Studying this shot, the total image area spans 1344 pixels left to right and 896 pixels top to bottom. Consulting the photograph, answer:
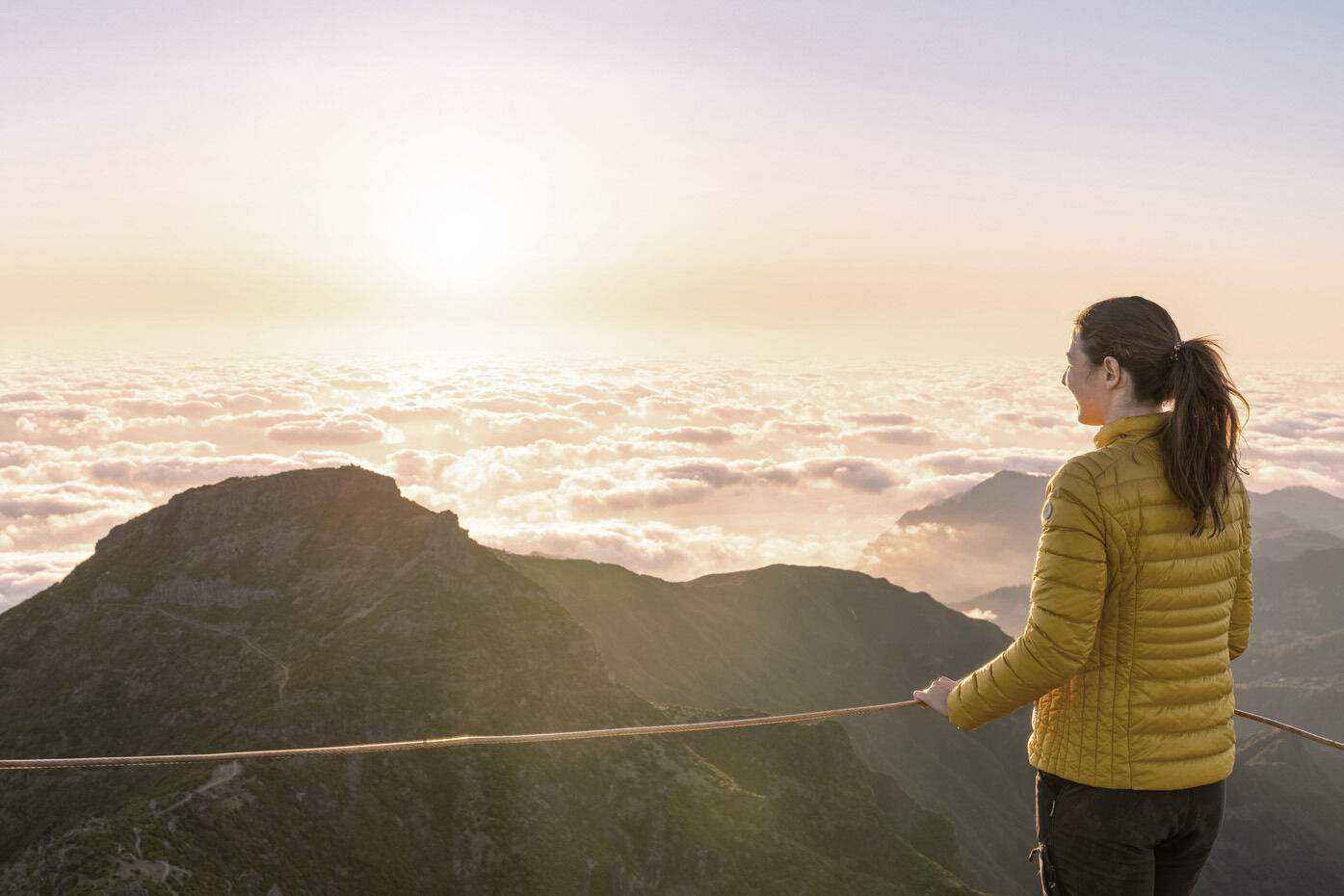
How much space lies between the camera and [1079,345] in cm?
521

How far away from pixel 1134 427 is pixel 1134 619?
1.08 metres

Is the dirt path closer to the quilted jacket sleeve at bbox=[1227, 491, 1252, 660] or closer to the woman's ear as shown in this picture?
the quilted jacket sleeve at bbox=[1227, 491, 1252, 660]

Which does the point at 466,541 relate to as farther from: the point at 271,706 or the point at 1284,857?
the point at 1284,857

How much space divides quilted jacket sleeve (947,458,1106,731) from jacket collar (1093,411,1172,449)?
1.32ft

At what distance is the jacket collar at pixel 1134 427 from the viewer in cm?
482

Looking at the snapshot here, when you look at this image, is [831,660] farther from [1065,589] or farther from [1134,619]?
[1065,589]

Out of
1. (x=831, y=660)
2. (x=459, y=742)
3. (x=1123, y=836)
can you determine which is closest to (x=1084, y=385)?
(x=1123, y=836)

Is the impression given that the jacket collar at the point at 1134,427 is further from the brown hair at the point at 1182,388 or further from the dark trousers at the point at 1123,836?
the dark trousers at the point at 1123,836

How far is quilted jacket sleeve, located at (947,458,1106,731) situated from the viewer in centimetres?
458

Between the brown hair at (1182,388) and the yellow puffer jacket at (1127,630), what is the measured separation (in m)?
0.11

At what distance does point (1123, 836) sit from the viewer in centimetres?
495

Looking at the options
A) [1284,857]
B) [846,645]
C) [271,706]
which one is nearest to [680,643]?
[846,645]

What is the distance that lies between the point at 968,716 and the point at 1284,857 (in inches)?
Answer: 8296

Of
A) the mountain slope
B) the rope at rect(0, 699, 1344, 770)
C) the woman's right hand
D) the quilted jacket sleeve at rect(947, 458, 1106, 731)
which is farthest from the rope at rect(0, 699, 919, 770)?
the mountain slope
